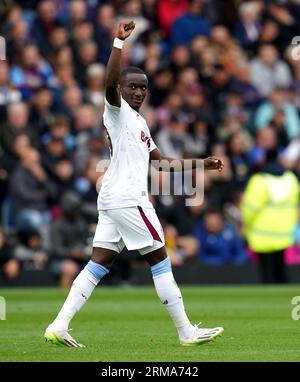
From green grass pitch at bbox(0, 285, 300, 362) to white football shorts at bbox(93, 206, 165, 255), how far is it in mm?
876

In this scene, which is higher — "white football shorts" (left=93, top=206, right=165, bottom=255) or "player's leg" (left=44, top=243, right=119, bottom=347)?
"white football shorts" (left=93, top=206, right=165, bottom=255)

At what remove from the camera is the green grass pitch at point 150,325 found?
10242mm

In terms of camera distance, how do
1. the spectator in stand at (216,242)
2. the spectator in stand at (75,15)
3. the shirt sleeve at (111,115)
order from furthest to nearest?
the spectator in stand at (75,15)
the spectator in stand at (216,242)
the shirt sleeve at (111,115)

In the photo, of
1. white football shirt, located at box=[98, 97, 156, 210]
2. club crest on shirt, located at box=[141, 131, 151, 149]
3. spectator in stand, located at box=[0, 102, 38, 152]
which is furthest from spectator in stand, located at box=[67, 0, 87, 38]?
white football shirt, located at box=[98, 97, 156, 210]

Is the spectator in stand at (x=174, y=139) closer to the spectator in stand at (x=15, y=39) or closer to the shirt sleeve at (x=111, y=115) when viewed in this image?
the spectator in stand at (x=15, y=39)

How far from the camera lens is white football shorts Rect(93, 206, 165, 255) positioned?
430 inches

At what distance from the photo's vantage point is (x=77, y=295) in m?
11.0

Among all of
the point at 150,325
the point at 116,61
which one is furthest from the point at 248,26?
the point at 116,61

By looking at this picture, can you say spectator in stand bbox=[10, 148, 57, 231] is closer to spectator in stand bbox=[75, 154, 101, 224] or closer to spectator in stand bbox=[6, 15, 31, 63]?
spectator in stand bbox=[75, 154, 101, 224]

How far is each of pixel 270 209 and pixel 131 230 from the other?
1026 centimetres

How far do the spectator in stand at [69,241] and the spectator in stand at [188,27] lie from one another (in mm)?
5489

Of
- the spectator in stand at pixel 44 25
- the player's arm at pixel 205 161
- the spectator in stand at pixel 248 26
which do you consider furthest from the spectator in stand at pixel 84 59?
the player's arm at pixel 205 161

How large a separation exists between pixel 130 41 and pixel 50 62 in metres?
1.82
